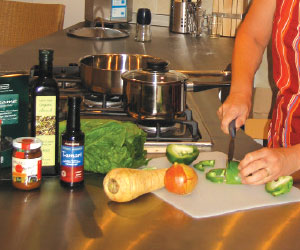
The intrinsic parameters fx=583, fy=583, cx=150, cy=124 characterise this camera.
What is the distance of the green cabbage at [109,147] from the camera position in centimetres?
113

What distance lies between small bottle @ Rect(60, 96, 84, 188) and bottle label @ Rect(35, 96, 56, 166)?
0.19ft

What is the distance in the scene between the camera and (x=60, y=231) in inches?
35.6

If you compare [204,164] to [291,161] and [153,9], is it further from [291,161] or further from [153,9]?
[153,9]

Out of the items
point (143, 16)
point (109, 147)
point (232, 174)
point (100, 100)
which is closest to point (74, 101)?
point (109, 147)

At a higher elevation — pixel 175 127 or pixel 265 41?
pixel 265 41

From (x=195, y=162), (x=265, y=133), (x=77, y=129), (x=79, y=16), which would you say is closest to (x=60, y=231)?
(x=77, y=129)

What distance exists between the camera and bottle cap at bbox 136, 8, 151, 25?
2.73 m

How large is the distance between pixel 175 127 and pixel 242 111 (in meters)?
0.18

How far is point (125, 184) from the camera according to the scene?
1.03 metres

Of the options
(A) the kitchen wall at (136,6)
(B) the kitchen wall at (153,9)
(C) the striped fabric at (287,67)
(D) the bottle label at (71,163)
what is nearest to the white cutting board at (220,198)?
(D) the bottle label at (71,163)

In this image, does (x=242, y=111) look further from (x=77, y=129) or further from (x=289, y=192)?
(x=77, y=129)

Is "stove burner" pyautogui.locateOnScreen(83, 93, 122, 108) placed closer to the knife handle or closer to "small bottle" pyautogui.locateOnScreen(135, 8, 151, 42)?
the knife handle

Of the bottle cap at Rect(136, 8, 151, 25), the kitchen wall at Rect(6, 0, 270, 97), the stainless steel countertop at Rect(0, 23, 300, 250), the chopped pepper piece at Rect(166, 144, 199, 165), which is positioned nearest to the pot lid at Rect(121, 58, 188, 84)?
the chopped pepper piece at Rect(166, 144, 199, 165)

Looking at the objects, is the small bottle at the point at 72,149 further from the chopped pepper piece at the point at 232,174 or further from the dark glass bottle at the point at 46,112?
the chopped pepper piece at the point at 232,174
